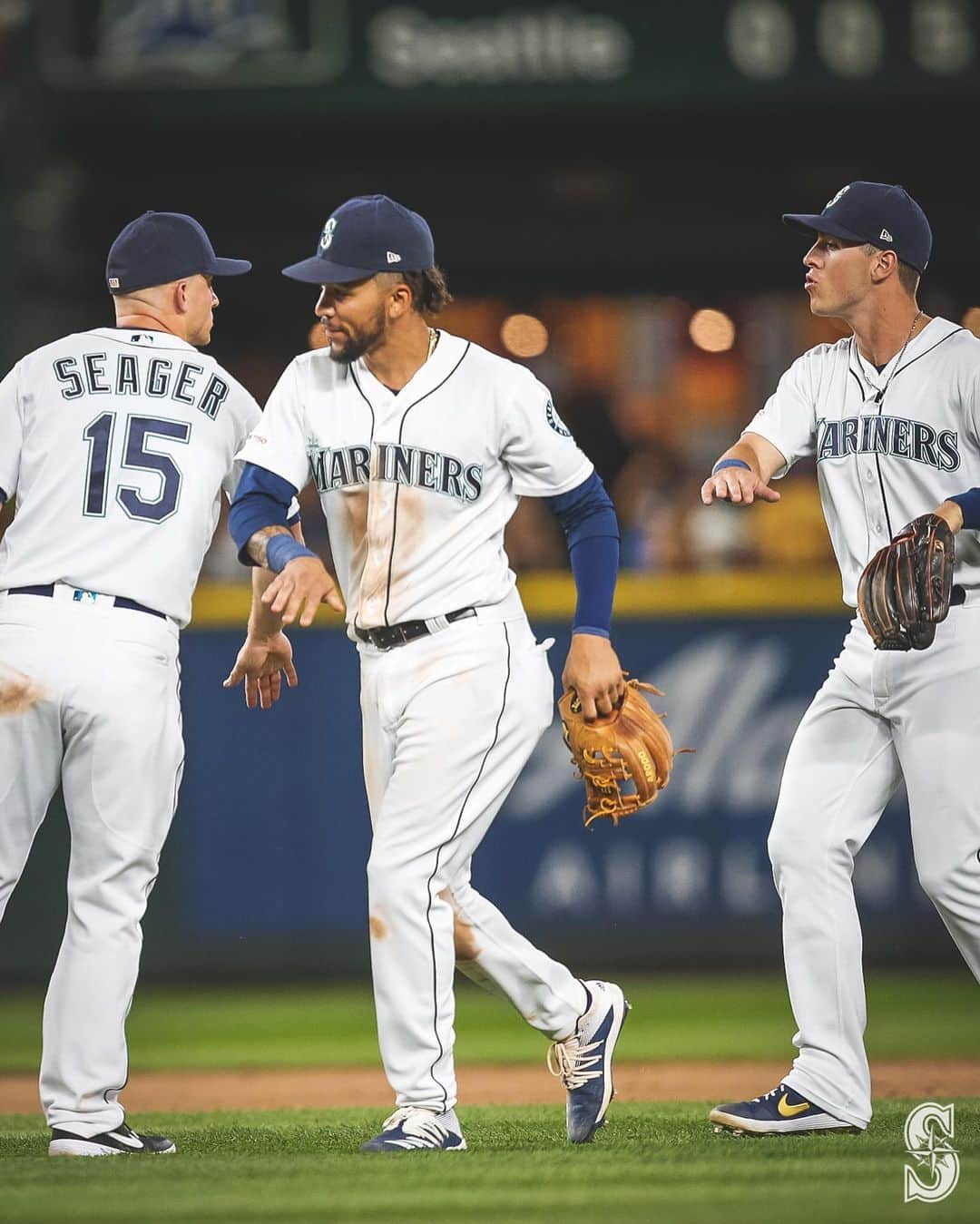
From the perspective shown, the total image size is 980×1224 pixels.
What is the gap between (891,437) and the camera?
444cm

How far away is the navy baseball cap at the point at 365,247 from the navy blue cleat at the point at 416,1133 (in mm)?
1803

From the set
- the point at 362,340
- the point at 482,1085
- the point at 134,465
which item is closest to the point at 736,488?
the point at 362,340

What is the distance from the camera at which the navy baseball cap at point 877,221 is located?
15.0 ft

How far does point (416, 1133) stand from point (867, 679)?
1403mm

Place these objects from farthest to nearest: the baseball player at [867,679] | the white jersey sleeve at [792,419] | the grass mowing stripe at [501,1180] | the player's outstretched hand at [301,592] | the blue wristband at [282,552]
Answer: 1. the white jersey sleeve at [792,419]
2. the baseball player at [867,679]
3. the blue wristband at [282,552]
4. the player's outstretched hand at [301,592]
5. the grass mowing stripe at [501,1180]

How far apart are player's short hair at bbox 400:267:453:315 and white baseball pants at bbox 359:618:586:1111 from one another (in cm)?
75

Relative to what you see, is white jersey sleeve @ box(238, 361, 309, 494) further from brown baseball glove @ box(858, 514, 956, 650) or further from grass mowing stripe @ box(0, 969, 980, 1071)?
grass mowing stripe @ box(0, 969, 980, 1071)

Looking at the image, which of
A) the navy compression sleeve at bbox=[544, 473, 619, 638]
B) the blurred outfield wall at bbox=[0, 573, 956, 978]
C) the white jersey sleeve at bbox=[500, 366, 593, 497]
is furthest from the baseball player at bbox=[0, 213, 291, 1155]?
the blurred outfield wall at bbox=[0, 573, 956, 978]

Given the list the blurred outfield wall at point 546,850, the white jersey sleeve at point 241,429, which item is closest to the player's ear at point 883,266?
the white jersey sleeve at point 241,429

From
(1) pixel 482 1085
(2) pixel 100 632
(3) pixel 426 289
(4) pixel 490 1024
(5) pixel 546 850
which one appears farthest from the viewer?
(5) pixel 546 850

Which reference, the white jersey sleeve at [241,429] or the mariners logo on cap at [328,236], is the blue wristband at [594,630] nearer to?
the white jersey sleeve at [241,429]

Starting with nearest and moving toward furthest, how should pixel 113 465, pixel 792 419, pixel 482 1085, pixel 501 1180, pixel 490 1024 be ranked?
1. pixel 501 1180
2. pixel 113 465
3. pixel 792 419
4. pixel 482 1085
5. pixel 490 1024

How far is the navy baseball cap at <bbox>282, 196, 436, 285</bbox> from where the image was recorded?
4391 millimetres

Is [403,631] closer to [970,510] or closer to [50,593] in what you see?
[50,593]
